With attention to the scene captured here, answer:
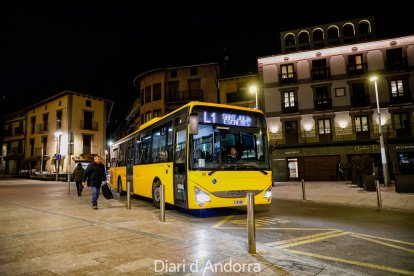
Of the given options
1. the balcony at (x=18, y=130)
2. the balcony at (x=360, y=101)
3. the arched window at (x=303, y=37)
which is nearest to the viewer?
the balcony at (x=360, y=101)

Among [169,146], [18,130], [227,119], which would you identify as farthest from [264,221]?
[18,130]

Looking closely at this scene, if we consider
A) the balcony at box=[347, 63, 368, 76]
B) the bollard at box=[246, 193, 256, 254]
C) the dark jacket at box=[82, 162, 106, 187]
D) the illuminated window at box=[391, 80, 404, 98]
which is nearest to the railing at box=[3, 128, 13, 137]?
the dark jacket at box=[82, 162, 106, 187]

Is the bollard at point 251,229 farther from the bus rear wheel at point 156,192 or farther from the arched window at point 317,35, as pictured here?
the arched window at point 317,35

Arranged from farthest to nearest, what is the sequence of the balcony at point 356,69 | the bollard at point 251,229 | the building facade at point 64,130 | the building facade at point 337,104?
the building facade at point 64,130, the balcony at point 356,69, the building facade at point 337,104, the bollard at point 251,229

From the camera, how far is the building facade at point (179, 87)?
36062 mm

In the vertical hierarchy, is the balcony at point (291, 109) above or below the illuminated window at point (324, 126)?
above

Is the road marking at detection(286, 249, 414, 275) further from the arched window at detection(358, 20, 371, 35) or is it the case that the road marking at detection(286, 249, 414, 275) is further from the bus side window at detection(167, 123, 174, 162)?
the arched window at detection(358, 20, 371, 35)

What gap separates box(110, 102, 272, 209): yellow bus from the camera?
306 inches

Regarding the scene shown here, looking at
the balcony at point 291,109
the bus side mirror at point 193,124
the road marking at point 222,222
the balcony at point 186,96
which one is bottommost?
the road marking at point 222,222

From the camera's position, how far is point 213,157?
7.92 m

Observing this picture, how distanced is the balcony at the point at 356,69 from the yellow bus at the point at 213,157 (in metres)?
25.5

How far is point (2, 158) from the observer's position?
173 ft

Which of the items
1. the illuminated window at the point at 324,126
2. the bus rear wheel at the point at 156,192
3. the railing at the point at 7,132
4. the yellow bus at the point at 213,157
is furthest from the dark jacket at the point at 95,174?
the railing at the point at 7,132

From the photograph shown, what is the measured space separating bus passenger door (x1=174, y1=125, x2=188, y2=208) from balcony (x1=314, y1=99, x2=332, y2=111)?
1000 inches
